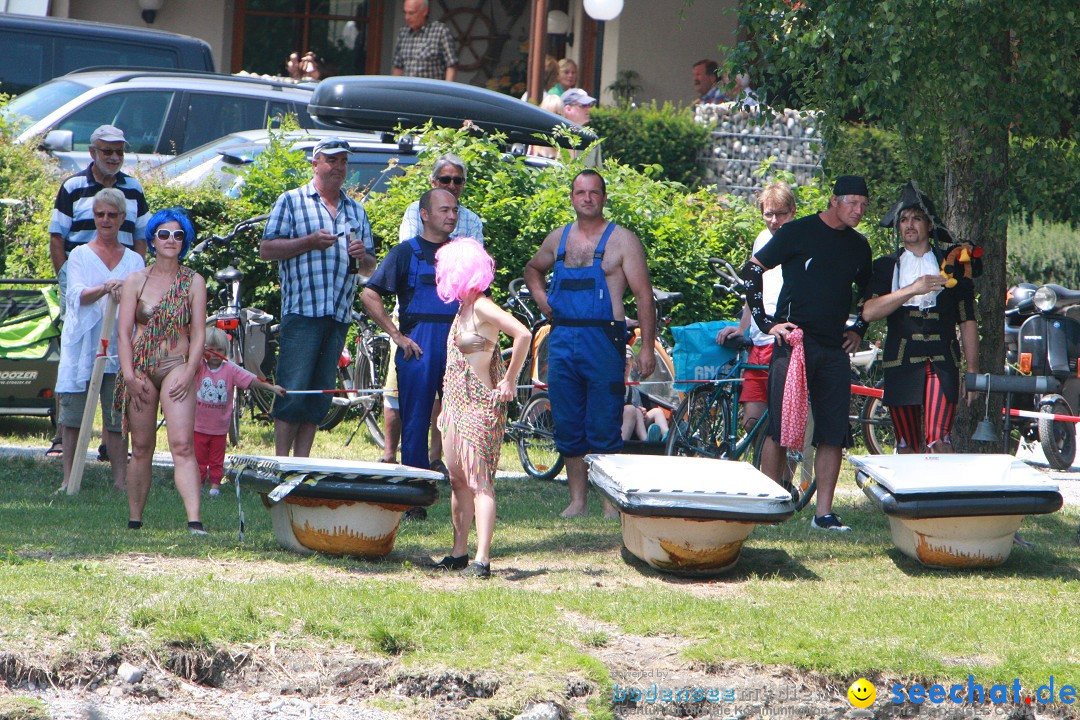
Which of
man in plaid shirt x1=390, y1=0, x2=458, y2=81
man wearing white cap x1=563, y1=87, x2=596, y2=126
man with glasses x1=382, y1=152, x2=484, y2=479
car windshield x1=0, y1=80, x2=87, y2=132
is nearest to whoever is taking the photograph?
man with glasses x1=382, y1=152, x2=484, y2=479

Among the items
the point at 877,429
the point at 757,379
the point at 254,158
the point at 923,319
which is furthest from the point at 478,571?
the point at 254,158

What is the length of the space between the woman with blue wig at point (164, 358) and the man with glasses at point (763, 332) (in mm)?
3321

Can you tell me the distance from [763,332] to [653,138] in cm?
934

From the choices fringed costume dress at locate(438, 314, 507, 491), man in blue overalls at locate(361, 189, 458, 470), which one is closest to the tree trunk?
man in blue overalls at locate(361, 189, 458, 470)

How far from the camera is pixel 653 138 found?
1752cm

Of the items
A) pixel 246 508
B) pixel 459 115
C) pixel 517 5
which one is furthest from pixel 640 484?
pixel 517 5

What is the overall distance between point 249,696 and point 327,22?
18942 millimetres

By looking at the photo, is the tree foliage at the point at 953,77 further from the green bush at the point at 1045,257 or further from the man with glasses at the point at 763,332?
the green bush at the point at 1045,257

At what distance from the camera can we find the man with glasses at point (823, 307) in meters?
7.86

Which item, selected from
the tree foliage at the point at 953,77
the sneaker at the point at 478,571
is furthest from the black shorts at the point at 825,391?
the sneaker at the point at 478,571

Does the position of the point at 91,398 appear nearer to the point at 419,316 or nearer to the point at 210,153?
the point at 419,316

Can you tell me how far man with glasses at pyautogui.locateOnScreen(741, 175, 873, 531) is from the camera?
7855 millimetres

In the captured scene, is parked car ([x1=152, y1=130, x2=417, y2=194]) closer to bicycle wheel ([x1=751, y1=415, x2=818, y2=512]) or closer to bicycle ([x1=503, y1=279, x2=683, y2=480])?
bicycle ([x1=503, y1=279, x2=683, y2=480])

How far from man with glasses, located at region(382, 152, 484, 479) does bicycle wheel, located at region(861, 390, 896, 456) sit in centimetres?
312
